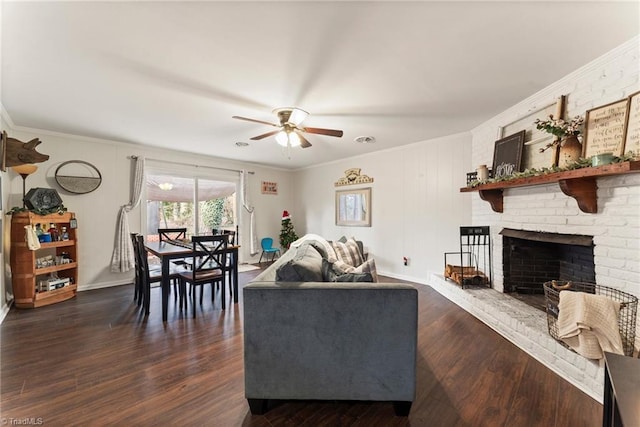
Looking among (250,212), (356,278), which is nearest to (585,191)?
(356,278)

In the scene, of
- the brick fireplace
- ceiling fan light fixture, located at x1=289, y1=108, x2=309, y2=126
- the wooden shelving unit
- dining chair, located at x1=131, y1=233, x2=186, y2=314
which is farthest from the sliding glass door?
the brick fireplace

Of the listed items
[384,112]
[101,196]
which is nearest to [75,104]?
[101,196]

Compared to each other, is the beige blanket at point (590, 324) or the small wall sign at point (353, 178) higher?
the small wall sign at point (353, 178)

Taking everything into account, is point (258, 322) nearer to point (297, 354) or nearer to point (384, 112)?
point (297, 354)

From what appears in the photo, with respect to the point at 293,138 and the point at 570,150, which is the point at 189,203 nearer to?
the point at 293,138

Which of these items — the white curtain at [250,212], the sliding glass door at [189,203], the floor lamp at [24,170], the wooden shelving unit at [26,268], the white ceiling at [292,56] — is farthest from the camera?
the white curtain at [250,212]

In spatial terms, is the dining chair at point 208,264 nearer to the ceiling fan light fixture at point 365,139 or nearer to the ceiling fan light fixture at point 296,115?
the ceiling fan light fixture at point 296,115

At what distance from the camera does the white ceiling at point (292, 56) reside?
1.57m

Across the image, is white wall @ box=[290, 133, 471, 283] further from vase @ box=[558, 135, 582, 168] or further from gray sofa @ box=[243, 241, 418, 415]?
gray sofa @ box=[243, 241, 418, 415]

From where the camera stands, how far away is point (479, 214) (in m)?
3.61

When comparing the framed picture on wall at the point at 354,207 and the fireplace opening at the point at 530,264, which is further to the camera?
the framed picture on wall at the point at 354,207

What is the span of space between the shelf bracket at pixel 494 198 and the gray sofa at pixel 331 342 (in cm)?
234

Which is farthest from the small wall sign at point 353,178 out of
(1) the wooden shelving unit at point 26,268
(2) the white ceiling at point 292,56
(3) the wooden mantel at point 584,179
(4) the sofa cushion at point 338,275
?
(1) the wooden shelving unit at point 26,268

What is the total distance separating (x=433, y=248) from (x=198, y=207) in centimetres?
468
